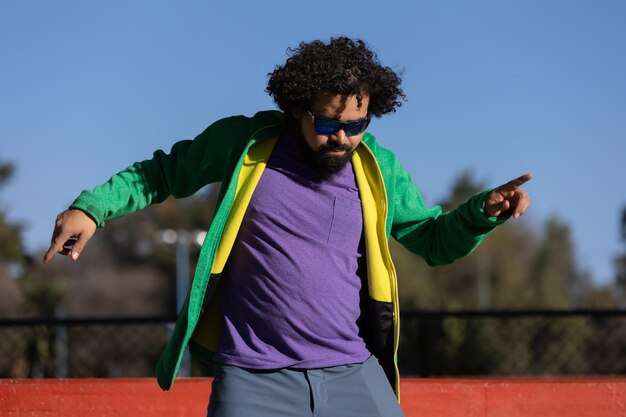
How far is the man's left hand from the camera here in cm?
335

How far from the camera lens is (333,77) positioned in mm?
3314

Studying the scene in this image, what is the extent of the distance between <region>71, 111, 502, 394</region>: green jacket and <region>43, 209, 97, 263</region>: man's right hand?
0.12ft

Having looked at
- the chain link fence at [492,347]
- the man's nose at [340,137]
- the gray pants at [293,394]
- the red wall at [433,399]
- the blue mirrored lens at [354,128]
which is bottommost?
the chain link fence at [492,347]

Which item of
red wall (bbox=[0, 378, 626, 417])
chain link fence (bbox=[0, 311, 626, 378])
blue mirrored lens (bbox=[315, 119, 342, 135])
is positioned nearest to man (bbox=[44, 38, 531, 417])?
blue mirrored lens (bbox=[315, 119, 342, 135])

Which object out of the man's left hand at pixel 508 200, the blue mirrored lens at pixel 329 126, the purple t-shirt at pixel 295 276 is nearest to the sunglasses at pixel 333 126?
the blue mirrored lens at pixel 329 126

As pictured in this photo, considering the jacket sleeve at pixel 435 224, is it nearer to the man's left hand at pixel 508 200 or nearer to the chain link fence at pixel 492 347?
the man's left hand at pixel 508 200

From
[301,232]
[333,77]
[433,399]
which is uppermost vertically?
[333,77]

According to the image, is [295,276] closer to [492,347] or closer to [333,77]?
[333,77]

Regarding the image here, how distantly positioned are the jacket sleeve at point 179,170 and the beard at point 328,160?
1.00ft

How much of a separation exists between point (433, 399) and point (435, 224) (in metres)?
1.09

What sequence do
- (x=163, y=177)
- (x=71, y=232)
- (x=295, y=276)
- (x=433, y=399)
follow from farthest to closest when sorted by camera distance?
(x=433, y=399) → (x=163, y=177) → (x=295, y=276) → (x=71, y=232)

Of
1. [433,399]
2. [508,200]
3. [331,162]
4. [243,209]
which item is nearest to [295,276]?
[243,209]

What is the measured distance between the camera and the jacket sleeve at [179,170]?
334 centimetres

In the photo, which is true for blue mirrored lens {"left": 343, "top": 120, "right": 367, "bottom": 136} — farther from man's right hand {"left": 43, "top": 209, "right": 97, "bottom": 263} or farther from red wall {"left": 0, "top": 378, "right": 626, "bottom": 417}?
red wall {"left": 0, "top": 378, "right": 626, "bottom": 417}
